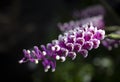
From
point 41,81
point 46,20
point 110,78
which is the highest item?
point 46,20

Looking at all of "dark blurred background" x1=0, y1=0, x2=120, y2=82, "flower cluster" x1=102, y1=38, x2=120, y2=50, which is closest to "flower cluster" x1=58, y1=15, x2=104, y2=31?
"flower cluster" x1=102, y1=38, x2=120, y2=50

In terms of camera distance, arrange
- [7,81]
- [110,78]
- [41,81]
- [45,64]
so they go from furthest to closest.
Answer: [7,81] < [41,81] < [110,78] < [45,64]

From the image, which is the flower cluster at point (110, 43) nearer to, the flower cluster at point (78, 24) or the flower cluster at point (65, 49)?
the flower cluster at point (78, 24)

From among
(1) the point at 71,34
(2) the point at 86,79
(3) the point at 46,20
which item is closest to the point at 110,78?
(2) the point at 86,79

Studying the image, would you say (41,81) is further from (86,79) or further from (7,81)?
(7,81)

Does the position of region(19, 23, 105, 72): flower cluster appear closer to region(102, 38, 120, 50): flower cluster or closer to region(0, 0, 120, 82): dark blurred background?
region(102, 38, 120, 50): flower cluster

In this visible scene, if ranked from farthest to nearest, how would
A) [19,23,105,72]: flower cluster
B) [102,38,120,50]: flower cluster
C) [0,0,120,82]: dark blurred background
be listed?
1. [0,0,120,82]: dark blurred background
2. [102,38,120,50]: flower cluster
3. [19,23,105,72]: flower cluster

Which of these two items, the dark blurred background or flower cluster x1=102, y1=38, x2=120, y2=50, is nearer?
flower cluster x1=102, y1=38, x2=120, y2=50

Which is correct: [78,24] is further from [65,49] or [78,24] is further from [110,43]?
A: [65,49]
